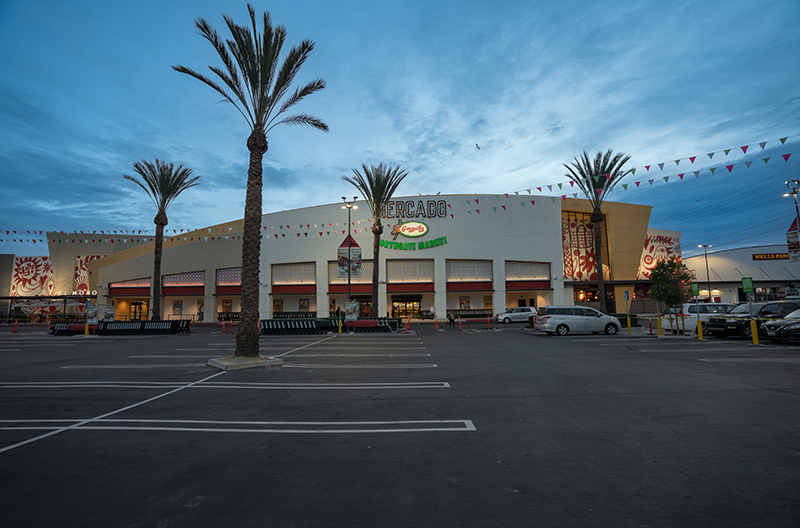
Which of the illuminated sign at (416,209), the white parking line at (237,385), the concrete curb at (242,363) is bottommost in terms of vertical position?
the white parking line at (237,385)

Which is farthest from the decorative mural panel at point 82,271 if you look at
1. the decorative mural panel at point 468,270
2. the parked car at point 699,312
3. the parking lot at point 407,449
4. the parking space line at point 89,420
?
the parked car at point 699,312

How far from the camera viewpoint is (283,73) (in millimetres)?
15141

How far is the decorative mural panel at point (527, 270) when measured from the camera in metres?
43.8

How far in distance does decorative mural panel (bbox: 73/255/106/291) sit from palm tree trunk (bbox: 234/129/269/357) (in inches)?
2020

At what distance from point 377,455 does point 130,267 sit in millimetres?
51354

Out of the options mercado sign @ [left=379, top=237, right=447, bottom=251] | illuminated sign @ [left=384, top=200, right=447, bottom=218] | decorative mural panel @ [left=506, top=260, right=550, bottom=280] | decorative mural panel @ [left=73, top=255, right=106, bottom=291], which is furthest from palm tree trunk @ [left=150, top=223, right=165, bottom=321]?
decorative mural panel @ [left=506, top=260, right=550, bottom=280]

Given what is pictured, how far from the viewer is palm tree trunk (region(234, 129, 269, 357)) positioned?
13031 mm

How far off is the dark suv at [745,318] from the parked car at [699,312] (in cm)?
94

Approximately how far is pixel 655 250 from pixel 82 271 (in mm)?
70829

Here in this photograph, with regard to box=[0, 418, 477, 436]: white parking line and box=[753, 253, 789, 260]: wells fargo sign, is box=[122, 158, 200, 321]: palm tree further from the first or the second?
box=[753, 253, 789, 260]: wells fargo sign

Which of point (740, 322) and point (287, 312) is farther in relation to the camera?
point (287, 312)

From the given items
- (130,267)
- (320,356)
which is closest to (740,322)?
(320,356)

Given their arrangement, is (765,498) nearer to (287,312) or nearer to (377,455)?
(377,455)

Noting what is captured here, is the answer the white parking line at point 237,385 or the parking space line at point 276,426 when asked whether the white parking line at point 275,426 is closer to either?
the parking space line at point 276,426
